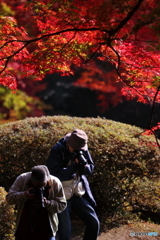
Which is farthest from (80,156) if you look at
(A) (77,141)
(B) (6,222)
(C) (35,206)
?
(B) (6,222)

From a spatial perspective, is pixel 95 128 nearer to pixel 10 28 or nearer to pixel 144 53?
pixel 144 53

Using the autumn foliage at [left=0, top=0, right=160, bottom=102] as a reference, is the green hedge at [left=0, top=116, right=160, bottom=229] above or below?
below

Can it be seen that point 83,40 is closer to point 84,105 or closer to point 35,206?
point 35,206

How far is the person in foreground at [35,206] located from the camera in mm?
3062

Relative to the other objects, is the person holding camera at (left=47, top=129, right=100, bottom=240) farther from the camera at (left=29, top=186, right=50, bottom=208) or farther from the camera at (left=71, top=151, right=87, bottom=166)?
the camera at (left=29, top=186, right=50, bottom=208)

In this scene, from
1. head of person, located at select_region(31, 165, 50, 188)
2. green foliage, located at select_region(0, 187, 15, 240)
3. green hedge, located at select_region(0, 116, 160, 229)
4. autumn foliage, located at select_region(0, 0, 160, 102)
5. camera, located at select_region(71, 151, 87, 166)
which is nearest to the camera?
head of person, located at select_region(31, 165, 50, 188)

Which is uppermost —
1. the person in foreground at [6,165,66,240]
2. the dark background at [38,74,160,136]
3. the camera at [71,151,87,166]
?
the camera at [71,151,87,166]

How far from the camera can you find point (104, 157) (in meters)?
5.51

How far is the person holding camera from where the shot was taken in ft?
12.5

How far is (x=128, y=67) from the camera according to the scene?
16.6 feet

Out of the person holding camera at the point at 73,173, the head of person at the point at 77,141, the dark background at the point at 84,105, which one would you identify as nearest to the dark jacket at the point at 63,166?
the person holding camera at the point at 73,173

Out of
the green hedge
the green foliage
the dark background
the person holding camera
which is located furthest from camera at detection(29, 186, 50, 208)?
the dark background

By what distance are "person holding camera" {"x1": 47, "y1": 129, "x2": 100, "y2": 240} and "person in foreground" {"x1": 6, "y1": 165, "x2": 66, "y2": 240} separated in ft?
1.91

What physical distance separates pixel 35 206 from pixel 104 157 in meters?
2.51
